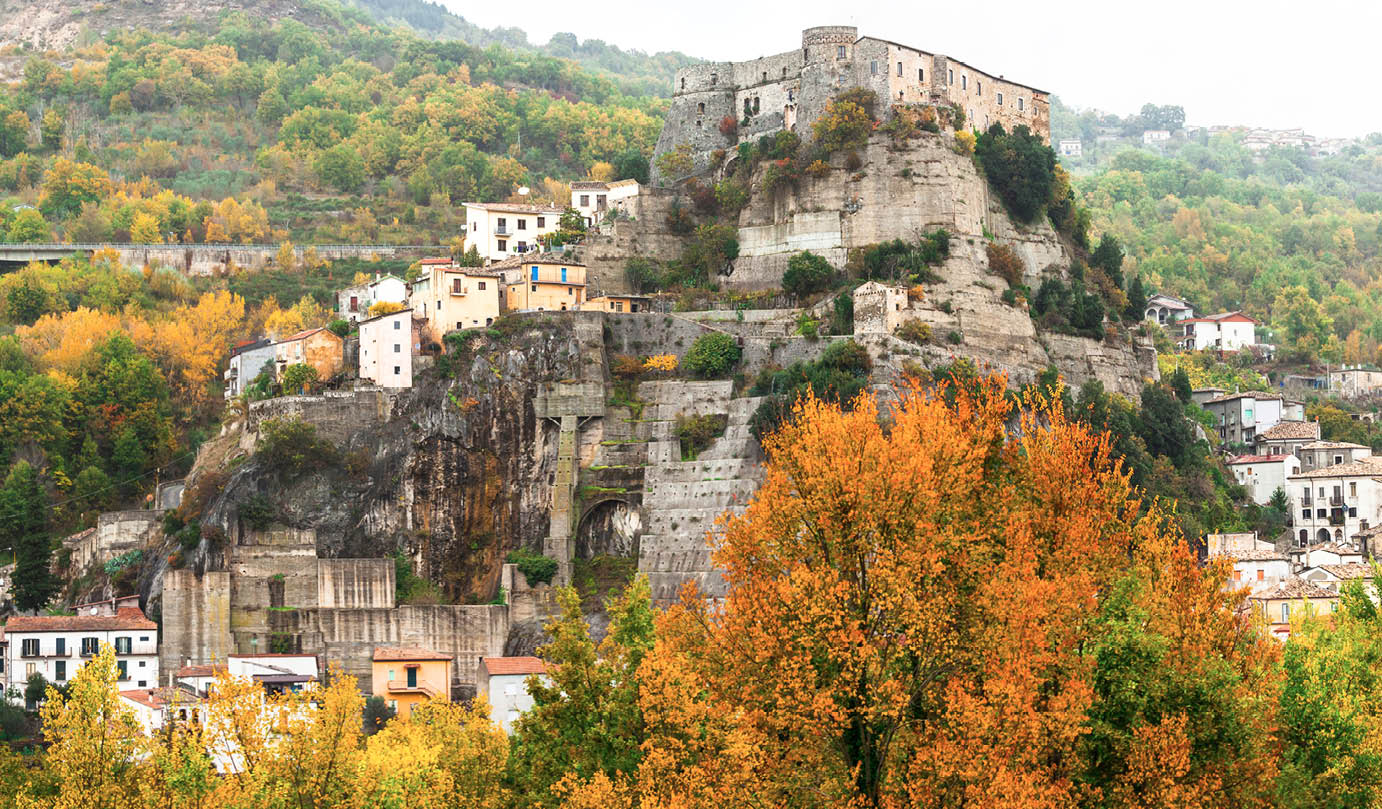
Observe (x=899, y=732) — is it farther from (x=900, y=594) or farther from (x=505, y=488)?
(x=505, y=488)

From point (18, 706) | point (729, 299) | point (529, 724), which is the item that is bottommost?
point (18, 706)

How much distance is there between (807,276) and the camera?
279 feet

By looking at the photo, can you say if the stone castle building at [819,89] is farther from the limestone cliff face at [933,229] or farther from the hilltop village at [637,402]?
the limestone cliff face at [933,229]

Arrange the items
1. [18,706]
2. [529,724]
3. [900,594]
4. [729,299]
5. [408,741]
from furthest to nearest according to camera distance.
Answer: [729,299] < [18,706] < [408,741] < [529,724] < [900,594]

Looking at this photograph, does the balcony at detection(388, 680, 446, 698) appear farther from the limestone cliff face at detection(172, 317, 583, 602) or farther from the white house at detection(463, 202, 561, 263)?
the white house at detection(463, 202, 561, 263)

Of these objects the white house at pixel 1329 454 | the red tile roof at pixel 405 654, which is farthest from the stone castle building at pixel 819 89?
the red tile roof at pixel 405 654

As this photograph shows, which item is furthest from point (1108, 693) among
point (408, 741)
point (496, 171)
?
point (496, 171)

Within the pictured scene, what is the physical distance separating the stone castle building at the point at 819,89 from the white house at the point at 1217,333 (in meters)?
22.7

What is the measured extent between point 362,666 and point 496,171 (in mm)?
57656

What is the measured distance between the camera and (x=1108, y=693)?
119 ft

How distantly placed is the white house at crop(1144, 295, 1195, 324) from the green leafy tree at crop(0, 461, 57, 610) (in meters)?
62.1

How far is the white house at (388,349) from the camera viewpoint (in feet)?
267

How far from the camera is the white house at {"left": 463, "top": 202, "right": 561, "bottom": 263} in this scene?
93.2 metres

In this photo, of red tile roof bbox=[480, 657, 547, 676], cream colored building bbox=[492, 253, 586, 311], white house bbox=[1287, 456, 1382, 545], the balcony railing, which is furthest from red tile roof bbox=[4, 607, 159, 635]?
white house bbox=[1287, 456, 1382, 545]
